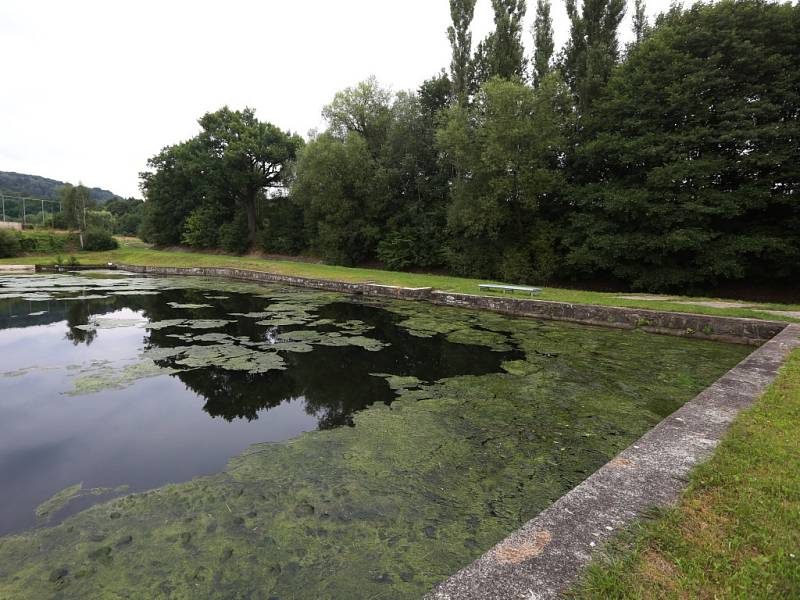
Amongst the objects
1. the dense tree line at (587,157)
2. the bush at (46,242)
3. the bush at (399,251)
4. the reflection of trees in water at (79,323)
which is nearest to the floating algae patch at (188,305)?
the reflection of trees in water at (79,323)

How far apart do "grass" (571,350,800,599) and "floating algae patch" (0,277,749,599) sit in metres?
0.97

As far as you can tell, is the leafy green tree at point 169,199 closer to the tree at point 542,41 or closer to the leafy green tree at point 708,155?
the tree at point 542,41

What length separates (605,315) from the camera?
956 centimetres

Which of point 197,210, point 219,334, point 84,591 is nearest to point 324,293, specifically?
point 219,334

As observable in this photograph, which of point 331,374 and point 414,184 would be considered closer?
point 331,374

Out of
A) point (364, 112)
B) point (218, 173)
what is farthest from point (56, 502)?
point (218, 173)

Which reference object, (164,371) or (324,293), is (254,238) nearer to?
(324,293)

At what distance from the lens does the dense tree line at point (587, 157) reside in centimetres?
1331

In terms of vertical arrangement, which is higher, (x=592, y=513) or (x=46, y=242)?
(x=46, y=242)

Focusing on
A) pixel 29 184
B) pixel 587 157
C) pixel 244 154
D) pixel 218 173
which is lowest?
pixel 587 157

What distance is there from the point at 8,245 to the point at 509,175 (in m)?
36.0

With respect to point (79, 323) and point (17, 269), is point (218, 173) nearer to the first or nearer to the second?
point (17, 269)

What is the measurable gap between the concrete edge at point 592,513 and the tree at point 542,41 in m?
20.7

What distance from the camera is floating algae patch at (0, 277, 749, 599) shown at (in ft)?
7.57
